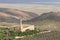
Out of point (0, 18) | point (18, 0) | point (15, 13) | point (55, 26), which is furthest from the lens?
point (18, 0)

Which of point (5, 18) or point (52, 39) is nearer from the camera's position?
point (52, 39)

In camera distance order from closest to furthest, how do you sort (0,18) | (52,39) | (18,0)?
(52,39), (0,18), (18,0)

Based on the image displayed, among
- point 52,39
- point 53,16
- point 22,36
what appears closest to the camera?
point 52,39

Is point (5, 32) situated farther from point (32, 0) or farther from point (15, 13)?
point (32, 0)

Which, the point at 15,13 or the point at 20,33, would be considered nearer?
the point at 20,33

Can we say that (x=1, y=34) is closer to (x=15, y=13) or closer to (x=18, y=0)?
(x=15, y=13)

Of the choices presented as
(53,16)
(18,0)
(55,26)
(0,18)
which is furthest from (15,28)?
(18,0)

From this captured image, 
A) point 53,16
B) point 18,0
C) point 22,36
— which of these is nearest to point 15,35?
point 22,36

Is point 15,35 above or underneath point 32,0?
above

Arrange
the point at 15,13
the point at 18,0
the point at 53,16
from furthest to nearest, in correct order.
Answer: the point at 18,0, the point at 15,13, the point at 53,16
